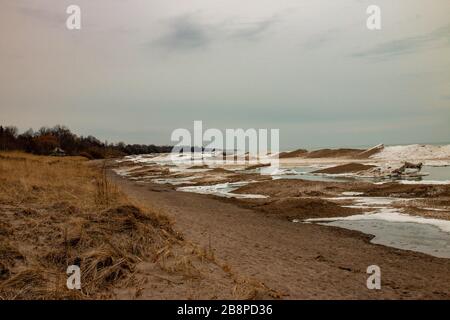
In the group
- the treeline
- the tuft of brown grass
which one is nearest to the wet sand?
the tuft of brown grass

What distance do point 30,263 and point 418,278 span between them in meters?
7.37

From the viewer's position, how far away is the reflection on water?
35.4ft

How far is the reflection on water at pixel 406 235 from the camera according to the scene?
35.4ft

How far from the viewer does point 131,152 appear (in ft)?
550

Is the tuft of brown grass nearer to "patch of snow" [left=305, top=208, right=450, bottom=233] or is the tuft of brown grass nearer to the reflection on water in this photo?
the reflection on water

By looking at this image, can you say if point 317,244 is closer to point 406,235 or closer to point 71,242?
point 406,235

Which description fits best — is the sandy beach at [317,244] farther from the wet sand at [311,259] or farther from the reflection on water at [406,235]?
the reflection on water at [406,235]

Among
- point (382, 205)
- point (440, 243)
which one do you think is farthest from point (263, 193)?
point (440, 243)

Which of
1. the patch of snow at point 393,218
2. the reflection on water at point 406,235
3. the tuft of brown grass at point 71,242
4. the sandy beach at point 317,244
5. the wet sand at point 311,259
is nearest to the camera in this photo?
the tuft of brown grass at point 71,242

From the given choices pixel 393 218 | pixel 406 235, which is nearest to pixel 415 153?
pixel 393 218

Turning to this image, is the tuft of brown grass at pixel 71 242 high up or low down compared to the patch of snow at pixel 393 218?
up

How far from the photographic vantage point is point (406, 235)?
1235 cm

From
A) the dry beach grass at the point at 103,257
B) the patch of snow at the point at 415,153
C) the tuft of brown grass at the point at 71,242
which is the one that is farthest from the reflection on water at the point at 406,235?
the patch of snow at the point at 415,153

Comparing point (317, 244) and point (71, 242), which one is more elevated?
point (71, 242)
